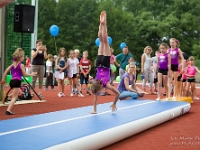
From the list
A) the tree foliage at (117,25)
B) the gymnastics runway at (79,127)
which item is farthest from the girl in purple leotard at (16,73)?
the tree foliage at (117,25)

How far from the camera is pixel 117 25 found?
143 feet

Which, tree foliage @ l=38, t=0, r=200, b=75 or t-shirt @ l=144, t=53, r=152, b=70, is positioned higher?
tree foliage @ l=38, t=0, r=200, b=75

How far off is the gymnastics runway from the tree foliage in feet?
114

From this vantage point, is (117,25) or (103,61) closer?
(103,61)

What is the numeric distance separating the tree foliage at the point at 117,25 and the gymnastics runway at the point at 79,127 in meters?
34.7

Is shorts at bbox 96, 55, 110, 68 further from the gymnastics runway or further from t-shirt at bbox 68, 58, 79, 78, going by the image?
t-shirt at bbox 68, 58, 79, 78

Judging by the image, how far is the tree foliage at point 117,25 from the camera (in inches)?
1674

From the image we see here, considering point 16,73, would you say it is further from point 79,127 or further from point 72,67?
point 72,67

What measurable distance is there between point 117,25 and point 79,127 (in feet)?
127

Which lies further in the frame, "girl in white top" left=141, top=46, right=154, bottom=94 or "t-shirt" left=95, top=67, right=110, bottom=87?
"girl in white top" left=141, top=46, right=154, bottom=94

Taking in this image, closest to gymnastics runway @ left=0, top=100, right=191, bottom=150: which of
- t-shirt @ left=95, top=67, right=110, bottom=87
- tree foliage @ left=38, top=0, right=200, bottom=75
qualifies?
t-shirt @ left=95, top=67, right=110, bottom=87

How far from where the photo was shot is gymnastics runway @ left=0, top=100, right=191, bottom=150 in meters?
4.42

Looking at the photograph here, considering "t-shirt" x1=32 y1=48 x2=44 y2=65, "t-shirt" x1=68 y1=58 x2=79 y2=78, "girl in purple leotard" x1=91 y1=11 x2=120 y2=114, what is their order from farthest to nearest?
"t-shirt" x1=68 y1=58 x2=79 y2=78 < "t-shirt" x1=32 y1=48 x2=44 y2=65 < "girl in purple leotard" x1=91 y1=11 x2=120 y2=114

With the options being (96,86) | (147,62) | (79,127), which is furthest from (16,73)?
(147,62)
